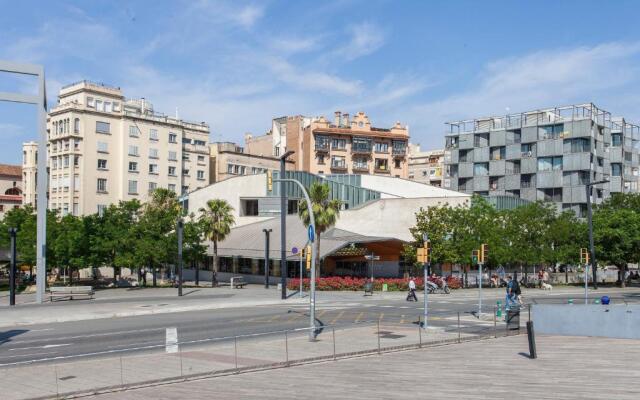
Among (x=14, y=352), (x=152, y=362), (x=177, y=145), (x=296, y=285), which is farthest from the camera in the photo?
(x=177, y=145)

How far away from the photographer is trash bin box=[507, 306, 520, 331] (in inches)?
961

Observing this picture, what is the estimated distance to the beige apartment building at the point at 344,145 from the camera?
112062mm

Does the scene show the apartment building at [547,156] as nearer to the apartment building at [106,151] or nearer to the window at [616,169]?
the window at [616,169]

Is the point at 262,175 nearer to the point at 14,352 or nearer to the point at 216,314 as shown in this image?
the point at 216,314

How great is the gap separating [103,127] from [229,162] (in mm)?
25010

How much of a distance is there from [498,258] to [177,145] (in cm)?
5535

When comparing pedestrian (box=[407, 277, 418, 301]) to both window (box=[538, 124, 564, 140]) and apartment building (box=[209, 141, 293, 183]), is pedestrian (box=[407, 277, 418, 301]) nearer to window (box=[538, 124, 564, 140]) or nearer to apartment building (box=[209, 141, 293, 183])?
window (box=[538, 124, 564, 140])

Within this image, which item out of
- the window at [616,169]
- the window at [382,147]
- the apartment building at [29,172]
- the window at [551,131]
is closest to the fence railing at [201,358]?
the window at [551,131]

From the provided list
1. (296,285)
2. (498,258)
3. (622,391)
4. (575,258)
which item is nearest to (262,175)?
(296,285)

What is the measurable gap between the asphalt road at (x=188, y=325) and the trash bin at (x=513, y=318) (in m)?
1.61

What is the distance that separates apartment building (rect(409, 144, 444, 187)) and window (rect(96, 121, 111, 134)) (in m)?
68.7

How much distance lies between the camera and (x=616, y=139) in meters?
104

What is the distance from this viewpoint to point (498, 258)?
5784 cm

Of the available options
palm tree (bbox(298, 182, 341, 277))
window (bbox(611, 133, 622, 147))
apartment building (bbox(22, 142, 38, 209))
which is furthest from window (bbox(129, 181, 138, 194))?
window (bbox(611, 133, 622, 147))
